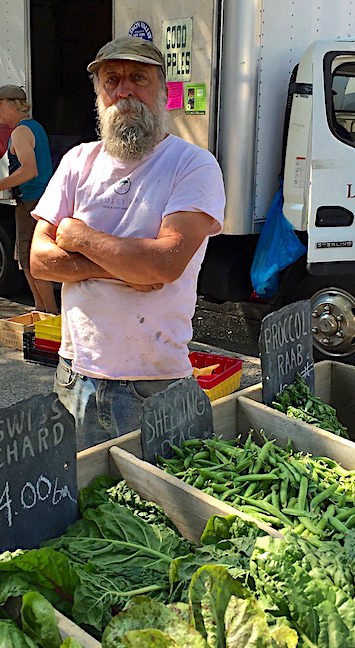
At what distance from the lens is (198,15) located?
555 cm

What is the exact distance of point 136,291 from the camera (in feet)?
8.39

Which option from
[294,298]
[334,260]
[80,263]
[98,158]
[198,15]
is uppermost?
[198,15]

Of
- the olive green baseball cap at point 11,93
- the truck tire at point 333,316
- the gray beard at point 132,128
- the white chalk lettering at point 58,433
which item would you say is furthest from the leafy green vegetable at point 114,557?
the olive green baseball cap at point 11,93

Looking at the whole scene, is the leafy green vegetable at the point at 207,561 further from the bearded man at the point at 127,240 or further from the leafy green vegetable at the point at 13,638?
the bearded man at the point at 127,240

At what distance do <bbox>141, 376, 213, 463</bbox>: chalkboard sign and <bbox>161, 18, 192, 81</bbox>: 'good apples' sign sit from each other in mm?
3954

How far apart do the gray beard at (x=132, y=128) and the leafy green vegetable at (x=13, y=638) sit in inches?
63.9

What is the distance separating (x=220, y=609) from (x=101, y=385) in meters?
1.24

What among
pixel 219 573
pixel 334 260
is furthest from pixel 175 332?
pixel 334 260

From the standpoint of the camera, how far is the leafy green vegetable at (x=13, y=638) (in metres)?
1.46

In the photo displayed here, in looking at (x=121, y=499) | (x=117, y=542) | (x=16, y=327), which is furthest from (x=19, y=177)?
(x=117, y=542)

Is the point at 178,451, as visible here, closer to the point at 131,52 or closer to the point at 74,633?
the point at 74,633

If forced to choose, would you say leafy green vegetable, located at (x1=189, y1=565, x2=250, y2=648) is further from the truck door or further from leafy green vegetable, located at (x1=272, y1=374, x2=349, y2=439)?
the truck door

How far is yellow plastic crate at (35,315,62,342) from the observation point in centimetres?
601

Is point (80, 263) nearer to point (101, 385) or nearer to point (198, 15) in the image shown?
point (101, 385)
